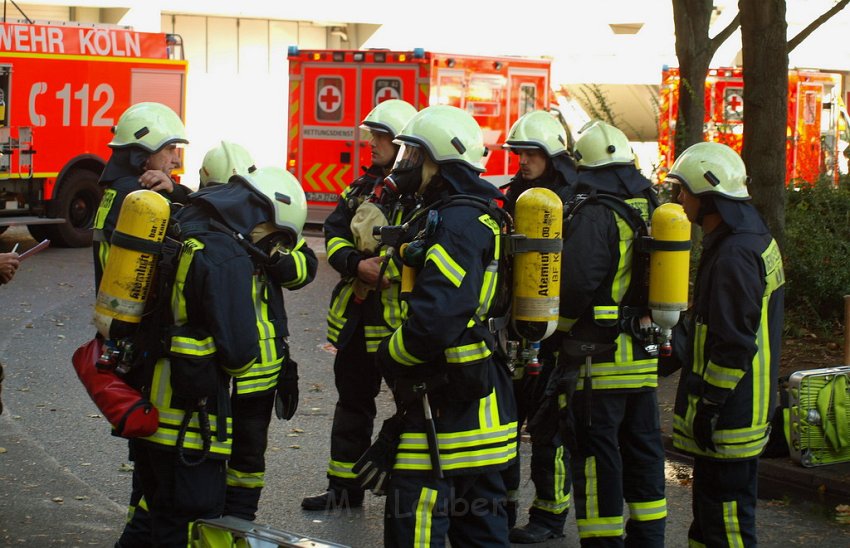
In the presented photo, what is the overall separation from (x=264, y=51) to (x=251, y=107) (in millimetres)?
1231

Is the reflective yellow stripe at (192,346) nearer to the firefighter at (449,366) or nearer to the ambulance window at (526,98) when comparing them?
the firefighter at (449,366)

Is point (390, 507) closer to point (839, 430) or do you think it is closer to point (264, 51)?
point (839, 430)

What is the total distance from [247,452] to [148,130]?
1.66 meters

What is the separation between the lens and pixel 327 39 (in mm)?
27953

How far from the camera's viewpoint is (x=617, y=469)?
16.7 ft

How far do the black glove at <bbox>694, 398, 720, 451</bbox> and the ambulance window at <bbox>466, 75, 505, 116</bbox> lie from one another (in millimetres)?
11639

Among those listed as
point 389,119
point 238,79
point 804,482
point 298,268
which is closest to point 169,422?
point 298,268

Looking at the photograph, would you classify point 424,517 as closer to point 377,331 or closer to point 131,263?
point 131,263

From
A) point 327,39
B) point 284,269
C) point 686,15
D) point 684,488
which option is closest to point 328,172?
point 686,15

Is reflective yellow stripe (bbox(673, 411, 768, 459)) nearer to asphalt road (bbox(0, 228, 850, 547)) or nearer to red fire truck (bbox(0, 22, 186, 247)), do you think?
asphalt road (bbox(0, 228, 850, 547))

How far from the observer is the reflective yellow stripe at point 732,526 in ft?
15.9

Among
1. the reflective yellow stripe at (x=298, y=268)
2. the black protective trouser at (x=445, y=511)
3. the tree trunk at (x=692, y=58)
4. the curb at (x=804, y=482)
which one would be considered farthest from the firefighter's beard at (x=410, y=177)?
the tree trunk at (x=692, y=58)

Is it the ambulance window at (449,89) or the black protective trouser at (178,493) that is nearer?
the black protective trouser at (178,493)

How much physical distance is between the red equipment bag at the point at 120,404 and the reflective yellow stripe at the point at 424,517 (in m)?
0.97
